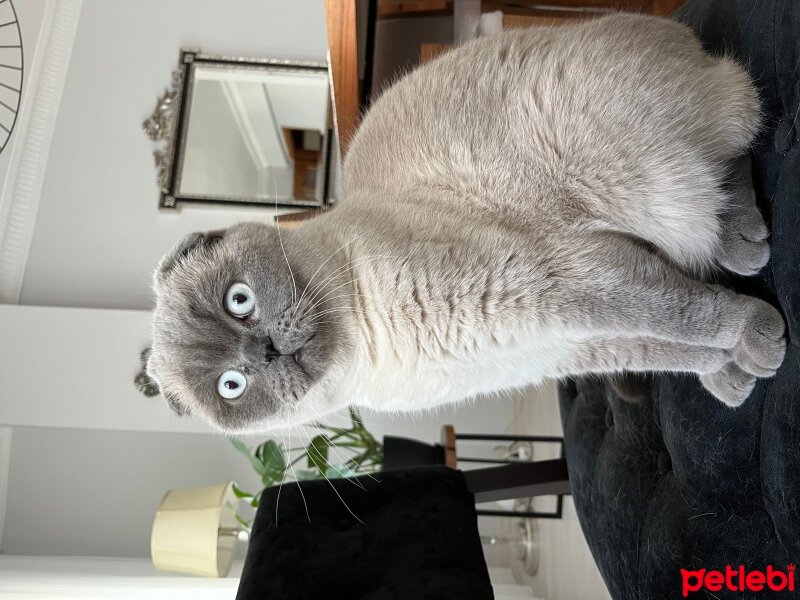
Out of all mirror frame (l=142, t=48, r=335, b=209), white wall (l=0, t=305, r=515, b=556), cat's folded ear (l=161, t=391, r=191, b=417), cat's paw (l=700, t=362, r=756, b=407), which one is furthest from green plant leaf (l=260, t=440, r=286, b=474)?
cat's paw (l=700, t=362, r=756, b=407)

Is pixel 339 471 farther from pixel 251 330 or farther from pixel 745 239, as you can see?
pixel 745 239

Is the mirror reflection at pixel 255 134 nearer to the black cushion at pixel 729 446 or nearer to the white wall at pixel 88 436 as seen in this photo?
the white wall at pixel 88 436

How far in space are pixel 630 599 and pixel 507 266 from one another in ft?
2.26

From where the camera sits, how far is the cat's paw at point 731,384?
95 centimetres

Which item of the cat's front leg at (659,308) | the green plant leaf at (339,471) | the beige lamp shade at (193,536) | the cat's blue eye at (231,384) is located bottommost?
the beige lamp shade at (193,536)

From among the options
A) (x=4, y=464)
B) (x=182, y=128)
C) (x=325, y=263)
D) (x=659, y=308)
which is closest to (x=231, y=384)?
(x=325, y=263)

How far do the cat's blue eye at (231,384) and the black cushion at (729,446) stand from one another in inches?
29.2

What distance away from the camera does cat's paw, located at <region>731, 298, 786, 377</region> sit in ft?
2.91

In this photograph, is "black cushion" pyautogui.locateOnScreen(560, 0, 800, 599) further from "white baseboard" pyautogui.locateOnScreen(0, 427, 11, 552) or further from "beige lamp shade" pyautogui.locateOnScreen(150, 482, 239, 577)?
"white baseboard" pyautogui.locateOnScreen(0, 427, 11, 552)

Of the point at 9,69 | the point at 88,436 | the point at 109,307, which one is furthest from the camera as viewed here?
the point at 109,307

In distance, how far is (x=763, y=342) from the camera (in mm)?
887

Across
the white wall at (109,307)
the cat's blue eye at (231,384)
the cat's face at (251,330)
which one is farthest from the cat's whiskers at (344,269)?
the white wall at (109,307)

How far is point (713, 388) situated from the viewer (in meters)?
0.99

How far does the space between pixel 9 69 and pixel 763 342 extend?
9.86 ft
